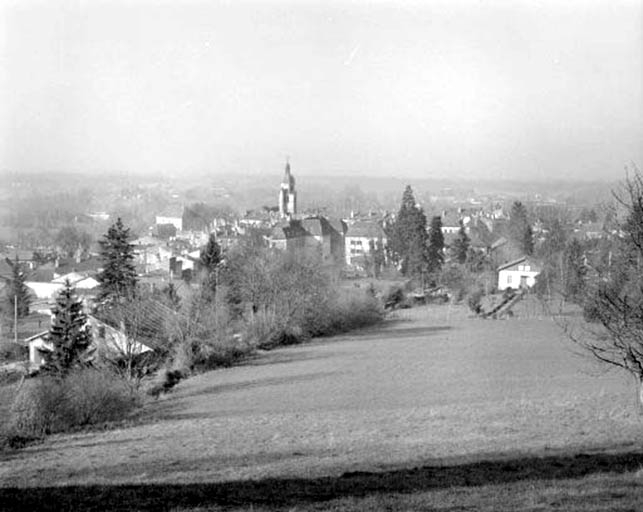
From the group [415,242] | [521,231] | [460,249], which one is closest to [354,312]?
[415,242]

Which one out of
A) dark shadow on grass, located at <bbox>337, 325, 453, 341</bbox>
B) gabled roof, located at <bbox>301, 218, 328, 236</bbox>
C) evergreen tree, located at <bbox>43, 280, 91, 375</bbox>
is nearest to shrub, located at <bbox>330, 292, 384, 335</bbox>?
dark shadow on grass, located at <bbox>337, 325, 453, 341</bbox>

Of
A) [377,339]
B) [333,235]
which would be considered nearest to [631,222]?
[377,339]

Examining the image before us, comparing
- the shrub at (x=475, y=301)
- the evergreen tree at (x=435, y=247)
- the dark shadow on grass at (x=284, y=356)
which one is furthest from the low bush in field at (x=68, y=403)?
the evergreen tree at (x=435, y=247)

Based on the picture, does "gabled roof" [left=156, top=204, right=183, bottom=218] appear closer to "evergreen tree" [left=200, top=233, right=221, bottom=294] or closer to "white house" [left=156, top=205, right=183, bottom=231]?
"white house" [left=156, top=205, right=183, bottom=231]

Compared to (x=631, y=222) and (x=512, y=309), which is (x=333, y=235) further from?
(x=631, y=222)

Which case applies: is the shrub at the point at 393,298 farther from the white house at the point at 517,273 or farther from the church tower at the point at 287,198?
the church tower at the point at 287,198
